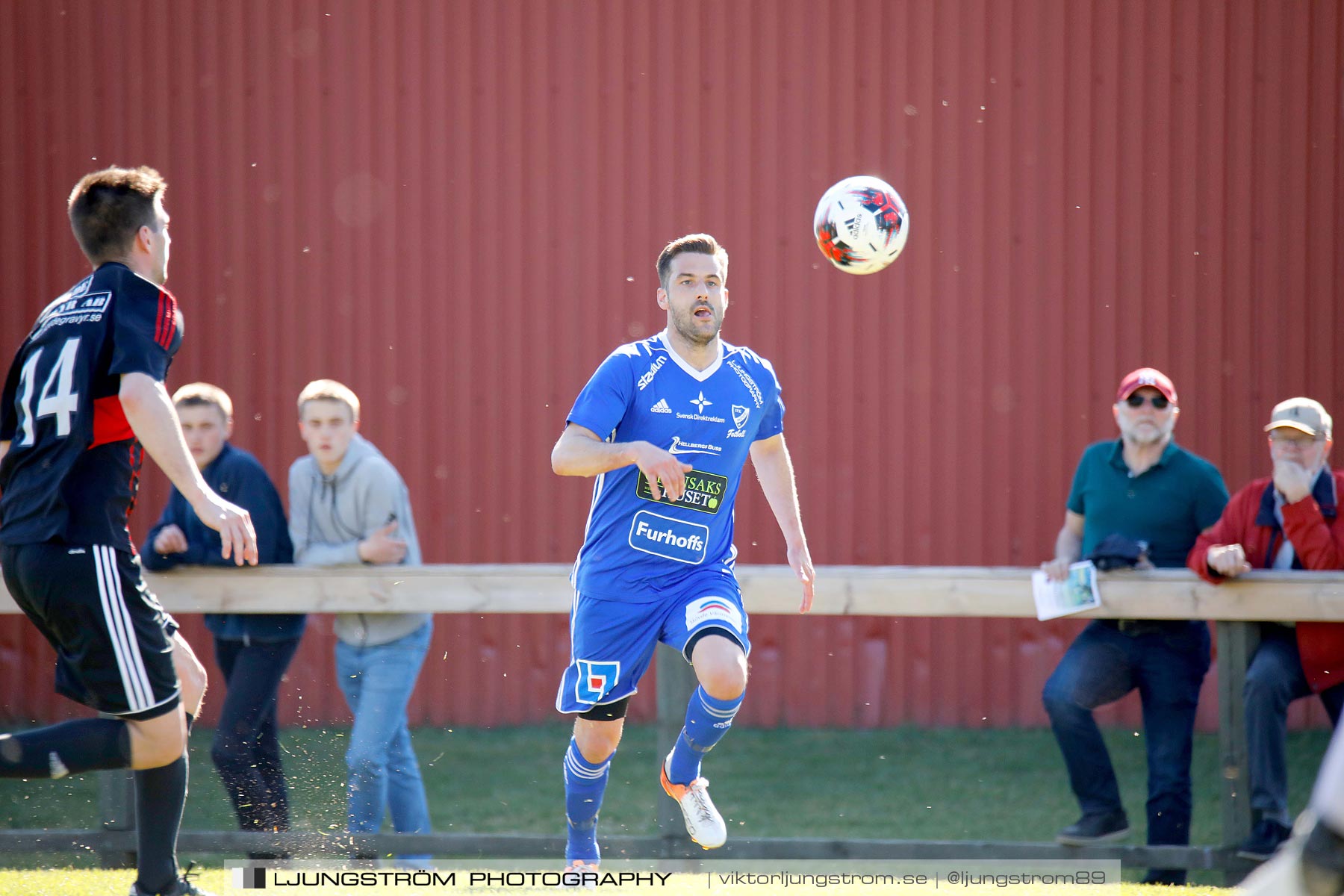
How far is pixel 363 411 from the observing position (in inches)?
345

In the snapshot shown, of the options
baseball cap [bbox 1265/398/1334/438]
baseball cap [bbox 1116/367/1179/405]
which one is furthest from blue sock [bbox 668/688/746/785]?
baseball cap [bbox 1265/398/1334/438]

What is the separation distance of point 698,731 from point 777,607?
3.04ft

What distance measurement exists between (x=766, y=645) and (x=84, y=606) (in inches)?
212

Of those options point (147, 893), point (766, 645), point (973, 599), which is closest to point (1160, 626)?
point (973, 599)

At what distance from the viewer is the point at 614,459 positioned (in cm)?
430

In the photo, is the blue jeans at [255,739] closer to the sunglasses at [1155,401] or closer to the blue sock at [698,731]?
the blue sock at [698,731]

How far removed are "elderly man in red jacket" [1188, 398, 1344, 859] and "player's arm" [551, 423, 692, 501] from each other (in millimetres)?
2537

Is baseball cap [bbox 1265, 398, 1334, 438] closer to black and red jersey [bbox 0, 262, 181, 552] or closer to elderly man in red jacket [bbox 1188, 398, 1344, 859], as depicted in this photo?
elderly man in red jacket [bbox 1188, 398, 1344, 859]

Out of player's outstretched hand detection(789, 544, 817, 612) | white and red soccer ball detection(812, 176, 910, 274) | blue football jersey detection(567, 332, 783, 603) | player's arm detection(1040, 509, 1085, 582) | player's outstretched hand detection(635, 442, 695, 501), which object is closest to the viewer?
player's outstretched hand detection(635, 442, 695, 501)

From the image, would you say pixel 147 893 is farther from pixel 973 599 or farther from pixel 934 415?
pixel 934 415

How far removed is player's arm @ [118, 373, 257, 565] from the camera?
12.0 feet

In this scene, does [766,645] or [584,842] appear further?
[766,645]

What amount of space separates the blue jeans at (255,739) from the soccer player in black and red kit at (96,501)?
1.42 metres

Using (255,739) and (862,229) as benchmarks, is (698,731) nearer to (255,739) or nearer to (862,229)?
(255,739)
